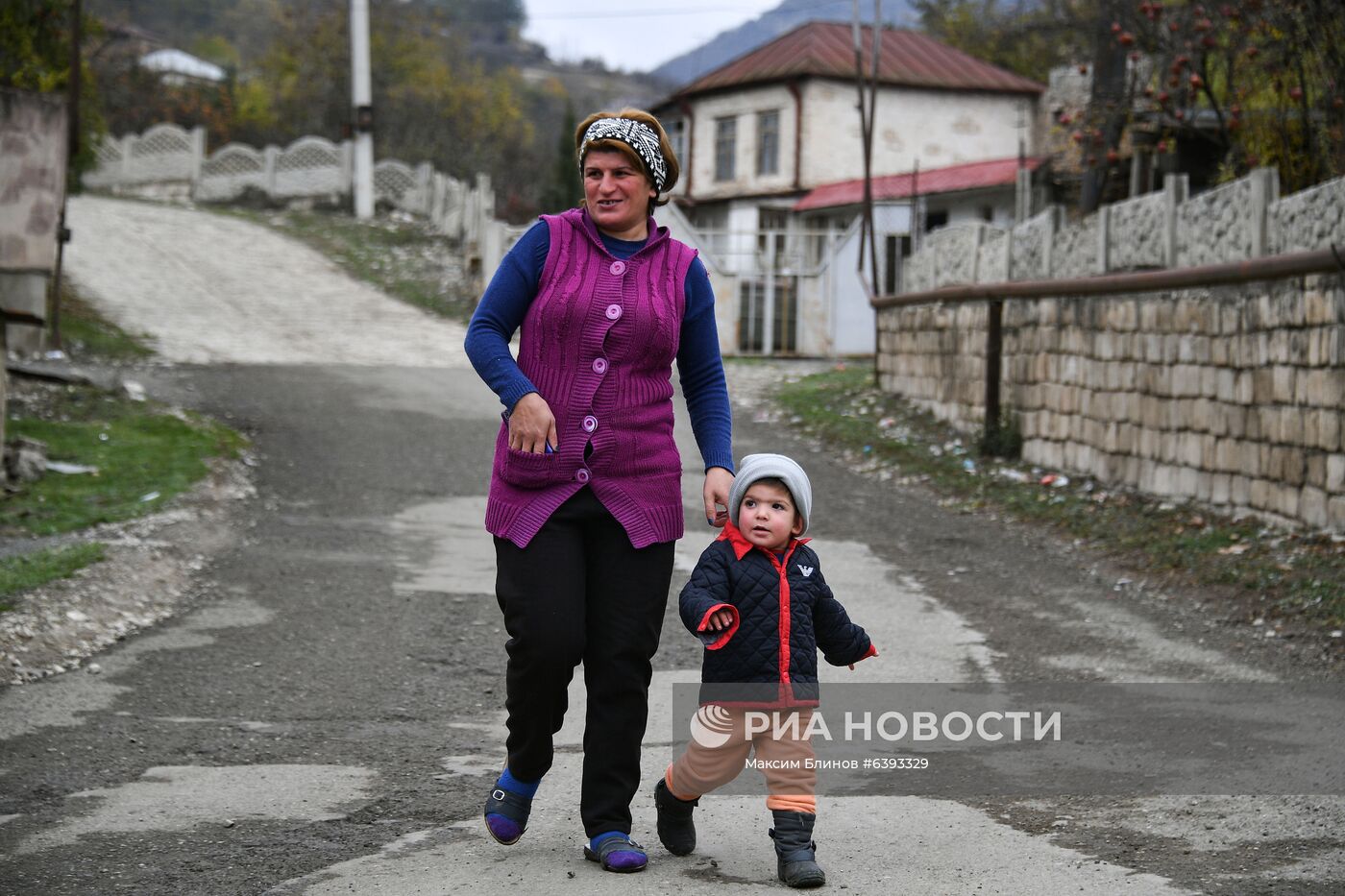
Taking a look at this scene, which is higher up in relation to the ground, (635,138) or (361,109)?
(361,109)

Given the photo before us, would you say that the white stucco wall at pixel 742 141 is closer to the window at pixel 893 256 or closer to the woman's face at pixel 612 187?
the window at pixel 893 256

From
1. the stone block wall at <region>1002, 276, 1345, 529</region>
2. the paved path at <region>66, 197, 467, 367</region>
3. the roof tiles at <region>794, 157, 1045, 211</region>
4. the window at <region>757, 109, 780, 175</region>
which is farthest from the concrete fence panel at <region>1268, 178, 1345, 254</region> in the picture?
the window at <region>757, 109, 780, 175</region>

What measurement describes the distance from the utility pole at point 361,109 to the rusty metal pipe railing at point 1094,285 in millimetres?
20832

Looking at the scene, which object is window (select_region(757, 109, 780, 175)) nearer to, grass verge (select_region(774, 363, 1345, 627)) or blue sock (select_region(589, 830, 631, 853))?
grass verge (select_region(774, 363, 1345, 627))

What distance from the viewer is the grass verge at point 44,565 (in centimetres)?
688

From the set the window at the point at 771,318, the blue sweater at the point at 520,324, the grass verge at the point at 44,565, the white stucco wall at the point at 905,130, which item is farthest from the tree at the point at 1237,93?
the white stucco wall at the point at 905,130

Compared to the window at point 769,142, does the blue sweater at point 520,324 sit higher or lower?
lower

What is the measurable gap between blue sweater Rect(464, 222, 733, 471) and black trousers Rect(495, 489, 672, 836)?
329 millimetres

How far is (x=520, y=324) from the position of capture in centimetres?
366

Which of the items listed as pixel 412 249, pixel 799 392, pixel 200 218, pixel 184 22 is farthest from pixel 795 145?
pixel 184 22

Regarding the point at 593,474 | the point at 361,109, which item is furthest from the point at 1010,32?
the point at 593,474

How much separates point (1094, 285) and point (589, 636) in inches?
326

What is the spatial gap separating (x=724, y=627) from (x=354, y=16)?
3195 cm

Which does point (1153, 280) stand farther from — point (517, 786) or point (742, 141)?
point (742, 141)
